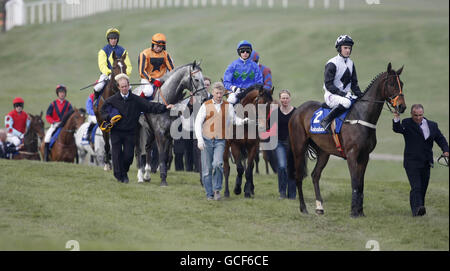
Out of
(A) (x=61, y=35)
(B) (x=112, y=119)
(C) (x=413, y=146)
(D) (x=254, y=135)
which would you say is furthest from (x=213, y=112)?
(A) (x=61, y=35)

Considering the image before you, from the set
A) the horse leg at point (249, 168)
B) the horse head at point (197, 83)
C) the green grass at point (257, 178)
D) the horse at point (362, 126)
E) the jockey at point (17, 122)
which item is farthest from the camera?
the jockey at point (17, 122)

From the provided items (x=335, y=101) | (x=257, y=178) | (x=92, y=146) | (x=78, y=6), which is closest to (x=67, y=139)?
(x=92, y=146)

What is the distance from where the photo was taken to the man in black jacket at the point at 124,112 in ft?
48.3

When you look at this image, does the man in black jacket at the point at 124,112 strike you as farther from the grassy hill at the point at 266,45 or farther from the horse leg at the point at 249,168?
the grassy hill at the point at 266,45

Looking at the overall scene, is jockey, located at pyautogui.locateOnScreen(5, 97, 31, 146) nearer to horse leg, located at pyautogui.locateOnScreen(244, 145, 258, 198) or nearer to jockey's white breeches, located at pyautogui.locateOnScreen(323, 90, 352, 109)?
horse leg, located at pyautogui.locateOnScreen(244, 145, 258, 198)

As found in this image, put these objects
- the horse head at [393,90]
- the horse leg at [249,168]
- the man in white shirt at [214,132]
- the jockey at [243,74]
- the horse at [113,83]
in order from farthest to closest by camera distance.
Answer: the horse at [113,83]
the jockey at [243,74]
the horse leg at [249,168]
the man in white shirt at [214,132]
the horse head at [393,90]

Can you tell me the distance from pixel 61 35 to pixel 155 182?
45104 mm

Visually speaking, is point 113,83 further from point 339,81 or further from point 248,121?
point 339,81

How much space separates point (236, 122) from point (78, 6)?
56059 millimetres

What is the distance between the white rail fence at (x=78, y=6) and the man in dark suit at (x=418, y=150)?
51138 mm

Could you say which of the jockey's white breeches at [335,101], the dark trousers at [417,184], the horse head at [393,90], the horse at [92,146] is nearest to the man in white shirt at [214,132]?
the jockey's white breeches at [335,101]

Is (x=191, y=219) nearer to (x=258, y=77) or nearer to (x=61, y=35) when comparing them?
(x=258, y=77)

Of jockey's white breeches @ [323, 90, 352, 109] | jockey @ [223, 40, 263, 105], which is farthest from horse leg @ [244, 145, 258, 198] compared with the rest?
jockey's white breeches @ [323, 90, 352, 109]

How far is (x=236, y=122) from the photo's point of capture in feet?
46.1
